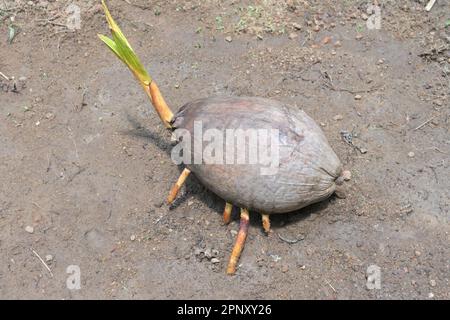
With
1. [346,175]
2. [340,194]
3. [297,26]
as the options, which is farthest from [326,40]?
[340,194]

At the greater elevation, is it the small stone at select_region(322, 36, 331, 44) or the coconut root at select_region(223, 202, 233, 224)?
the small stone at select_region(322, 36, 331, 44)

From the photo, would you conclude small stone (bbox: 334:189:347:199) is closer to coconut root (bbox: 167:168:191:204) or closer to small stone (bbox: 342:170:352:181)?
small stone (bbox: 342:170:352:181)

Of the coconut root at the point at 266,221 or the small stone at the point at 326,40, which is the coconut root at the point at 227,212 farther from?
the small stone at the point at 326,40

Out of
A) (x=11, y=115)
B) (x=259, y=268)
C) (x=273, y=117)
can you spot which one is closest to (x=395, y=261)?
(x=259, y=268)

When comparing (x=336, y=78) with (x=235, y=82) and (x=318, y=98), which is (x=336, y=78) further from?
(x=235, y=82)

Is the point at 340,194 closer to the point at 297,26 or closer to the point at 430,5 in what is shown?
the point at 297,26

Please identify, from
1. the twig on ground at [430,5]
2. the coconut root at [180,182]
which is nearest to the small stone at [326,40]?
the twig on ground at [430,5]

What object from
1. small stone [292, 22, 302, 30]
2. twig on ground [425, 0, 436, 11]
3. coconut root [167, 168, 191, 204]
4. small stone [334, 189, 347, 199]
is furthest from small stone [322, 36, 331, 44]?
coconut root [167, 168, 191, 204]

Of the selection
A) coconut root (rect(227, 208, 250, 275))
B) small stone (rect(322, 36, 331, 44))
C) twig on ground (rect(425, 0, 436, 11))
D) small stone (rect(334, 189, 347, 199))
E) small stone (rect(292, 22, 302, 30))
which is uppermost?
twig on ground (rect(425, 0, 436, 11))
